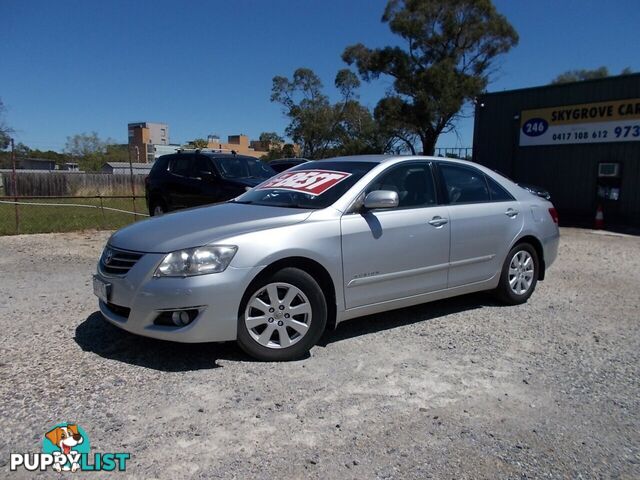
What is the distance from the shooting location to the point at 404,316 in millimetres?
5207

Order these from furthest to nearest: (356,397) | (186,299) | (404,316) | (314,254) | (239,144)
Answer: (239,144) < (404,316) < (314,254) < (186,299) < (356,397)

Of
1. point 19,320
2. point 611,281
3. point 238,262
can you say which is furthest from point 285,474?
point 611,281

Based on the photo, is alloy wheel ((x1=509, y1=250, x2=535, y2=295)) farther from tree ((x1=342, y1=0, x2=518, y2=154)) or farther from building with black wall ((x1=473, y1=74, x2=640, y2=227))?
tree ((x1=342, y1=0, x2=518, y2=154))

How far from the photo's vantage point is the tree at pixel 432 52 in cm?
3088

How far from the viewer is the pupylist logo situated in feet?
8.46

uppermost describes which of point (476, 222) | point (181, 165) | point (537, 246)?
point (181, 165)

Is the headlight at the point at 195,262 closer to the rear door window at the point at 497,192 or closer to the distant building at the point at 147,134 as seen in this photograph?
the rear door window at the point at 497,192

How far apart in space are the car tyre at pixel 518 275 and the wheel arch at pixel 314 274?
223 cm

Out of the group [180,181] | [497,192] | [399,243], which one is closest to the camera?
[399,243]

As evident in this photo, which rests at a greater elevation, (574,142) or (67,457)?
(574,142)

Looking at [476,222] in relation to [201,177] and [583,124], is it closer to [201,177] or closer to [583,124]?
[201,177]

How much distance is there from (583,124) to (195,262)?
15.1 meters

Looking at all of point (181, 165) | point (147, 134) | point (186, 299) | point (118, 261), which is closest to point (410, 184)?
point (186, 299)

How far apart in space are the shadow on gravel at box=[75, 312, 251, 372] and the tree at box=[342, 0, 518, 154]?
28.6 metres
